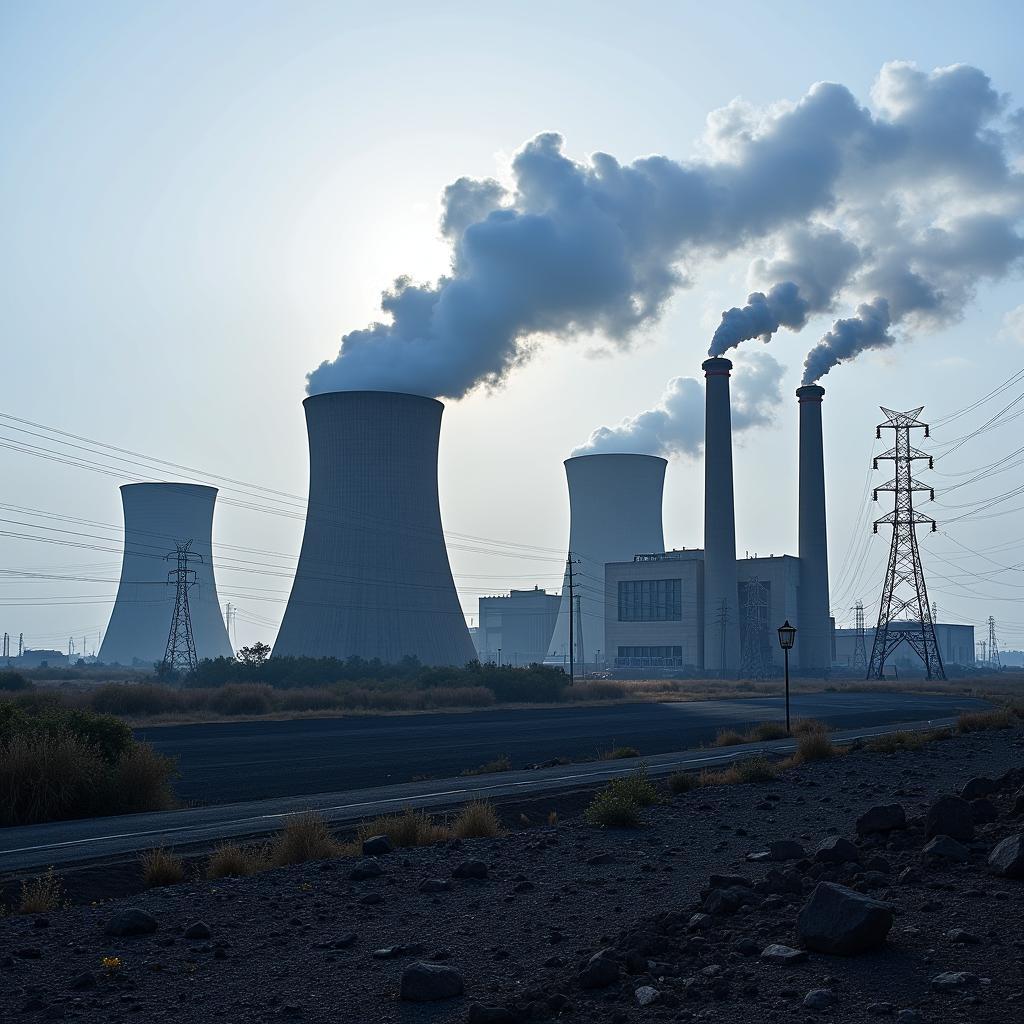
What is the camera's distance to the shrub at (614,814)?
920 cm

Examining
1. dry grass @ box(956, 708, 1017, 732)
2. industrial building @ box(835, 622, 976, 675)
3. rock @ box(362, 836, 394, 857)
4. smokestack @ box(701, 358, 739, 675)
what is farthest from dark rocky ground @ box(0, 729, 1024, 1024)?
industrial building @ box(835, 622, 976, 675)

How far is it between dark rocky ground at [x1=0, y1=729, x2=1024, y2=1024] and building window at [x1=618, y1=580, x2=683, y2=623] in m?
63.3

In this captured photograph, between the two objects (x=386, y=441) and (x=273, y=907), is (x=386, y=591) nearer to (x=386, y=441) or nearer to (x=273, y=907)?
(x=386, y=441)

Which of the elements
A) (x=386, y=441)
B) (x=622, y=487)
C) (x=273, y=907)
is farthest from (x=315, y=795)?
(x=622, y=487)

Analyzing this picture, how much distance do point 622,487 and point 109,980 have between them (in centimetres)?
5921

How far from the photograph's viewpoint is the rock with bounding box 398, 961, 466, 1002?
4.52m

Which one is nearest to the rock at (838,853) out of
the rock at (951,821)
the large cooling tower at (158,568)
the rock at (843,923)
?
the rock at (951,821)

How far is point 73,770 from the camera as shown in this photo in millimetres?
12109

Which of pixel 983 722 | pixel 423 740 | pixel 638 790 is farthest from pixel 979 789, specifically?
pixel 423 740

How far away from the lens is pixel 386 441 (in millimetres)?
A: 34562

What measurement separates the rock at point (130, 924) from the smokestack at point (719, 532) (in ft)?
187

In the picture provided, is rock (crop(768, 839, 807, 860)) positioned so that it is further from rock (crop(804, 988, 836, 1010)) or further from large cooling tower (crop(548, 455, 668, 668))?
large cooling tower (crop(548, 455, 668, 668))

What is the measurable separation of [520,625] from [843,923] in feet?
351

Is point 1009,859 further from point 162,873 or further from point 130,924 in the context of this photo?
point 162,873
